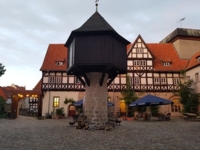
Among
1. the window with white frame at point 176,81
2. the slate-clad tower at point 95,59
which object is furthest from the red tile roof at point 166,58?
the slate-clad tower at point 95,59

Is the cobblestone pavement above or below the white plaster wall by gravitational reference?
below

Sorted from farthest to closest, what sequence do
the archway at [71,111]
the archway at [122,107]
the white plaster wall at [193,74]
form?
the archway at [122,107]
the archway at [71,111]
the white plaster wall at [193,74]

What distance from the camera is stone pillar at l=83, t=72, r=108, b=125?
1225 centimetres

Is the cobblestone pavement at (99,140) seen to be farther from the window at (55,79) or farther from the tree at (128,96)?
the window at (55,79)

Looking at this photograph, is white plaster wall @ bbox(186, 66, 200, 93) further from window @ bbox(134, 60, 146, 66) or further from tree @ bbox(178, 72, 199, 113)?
window @ bbox(134, 60, 146, 66)

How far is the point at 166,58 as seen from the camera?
2625cm

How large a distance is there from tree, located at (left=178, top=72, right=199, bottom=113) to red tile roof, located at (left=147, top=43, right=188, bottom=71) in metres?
3.19

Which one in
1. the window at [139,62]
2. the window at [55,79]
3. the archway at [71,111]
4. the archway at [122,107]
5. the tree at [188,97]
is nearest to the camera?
the tree at [188,97]

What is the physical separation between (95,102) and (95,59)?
260 cm

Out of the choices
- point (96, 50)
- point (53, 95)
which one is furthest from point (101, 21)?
point (53, 95)

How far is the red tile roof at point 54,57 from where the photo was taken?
24375mm

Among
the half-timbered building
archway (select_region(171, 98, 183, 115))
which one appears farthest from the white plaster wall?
archway (select_region(171, 98, 183, 115))

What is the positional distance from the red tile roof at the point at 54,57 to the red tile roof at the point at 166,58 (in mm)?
11456

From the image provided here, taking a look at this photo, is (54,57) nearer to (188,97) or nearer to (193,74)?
(188,97)
